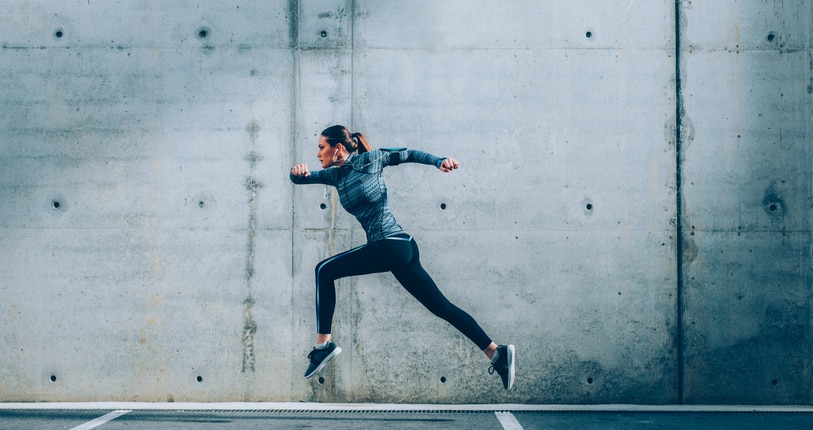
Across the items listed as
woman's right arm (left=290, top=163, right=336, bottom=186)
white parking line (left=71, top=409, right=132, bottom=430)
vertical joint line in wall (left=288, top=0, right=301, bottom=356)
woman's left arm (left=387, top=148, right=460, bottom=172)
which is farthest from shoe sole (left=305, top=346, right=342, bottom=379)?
woman's left arm (left=387, top=148, right=460, bottom=172)

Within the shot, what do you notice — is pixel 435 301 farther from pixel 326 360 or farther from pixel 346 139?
pixel 346 139

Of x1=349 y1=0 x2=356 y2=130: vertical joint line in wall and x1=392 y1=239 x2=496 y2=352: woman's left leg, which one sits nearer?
x1=392 y1=239 x2=496 y2=352: woman's left leg

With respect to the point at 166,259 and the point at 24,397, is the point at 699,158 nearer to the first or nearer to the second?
the point at 166,259

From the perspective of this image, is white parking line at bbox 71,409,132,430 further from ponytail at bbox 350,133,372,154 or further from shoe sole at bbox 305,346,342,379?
ponytail at bbox 350,133,372,154

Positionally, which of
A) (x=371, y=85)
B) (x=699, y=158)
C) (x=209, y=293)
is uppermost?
(x=371, y=85)

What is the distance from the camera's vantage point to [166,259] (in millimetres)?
6785

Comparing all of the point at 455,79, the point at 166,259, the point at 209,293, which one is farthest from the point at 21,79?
the point at 455,79

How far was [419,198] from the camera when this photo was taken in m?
6.78

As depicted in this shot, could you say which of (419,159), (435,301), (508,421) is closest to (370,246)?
(435,301)

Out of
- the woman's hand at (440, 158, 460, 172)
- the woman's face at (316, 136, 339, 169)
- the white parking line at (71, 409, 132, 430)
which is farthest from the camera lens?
the woman's face at (316, 136, 339, 169)

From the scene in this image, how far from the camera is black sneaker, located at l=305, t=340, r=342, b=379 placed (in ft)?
21.2

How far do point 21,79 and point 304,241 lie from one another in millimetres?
3109

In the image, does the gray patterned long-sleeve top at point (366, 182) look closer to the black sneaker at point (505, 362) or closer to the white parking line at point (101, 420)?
the black sneaker at point (505, 362)

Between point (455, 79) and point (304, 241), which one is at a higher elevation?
point (455, 79)
